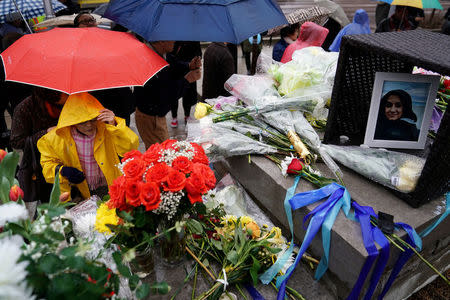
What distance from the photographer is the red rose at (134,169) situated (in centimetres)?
129

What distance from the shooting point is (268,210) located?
2.09 metres

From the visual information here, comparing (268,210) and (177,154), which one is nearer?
(177,154)

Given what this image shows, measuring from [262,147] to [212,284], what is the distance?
2.97ft

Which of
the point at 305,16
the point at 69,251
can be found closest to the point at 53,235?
the point at 69,251

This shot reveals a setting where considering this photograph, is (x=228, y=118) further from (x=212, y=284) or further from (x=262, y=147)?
(x=212, y=284)

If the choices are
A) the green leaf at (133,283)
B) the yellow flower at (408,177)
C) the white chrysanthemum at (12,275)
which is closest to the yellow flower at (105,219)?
the green leaf at (133,283)

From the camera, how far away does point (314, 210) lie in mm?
1604

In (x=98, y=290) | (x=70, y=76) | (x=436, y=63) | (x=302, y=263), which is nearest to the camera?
(x=98, y=290)

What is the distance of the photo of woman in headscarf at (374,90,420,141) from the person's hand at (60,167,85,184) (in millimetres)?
1956

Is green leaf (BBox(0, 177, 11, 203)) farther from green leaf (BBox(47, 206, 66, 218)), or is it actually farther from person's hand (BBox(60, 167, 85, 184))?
person's hand (BBox(60, 167, 85, 184))

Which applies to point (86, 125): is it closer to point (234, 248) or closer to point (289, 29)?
point (234, 248)

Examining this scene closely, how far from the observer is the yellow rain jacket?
2.05 m

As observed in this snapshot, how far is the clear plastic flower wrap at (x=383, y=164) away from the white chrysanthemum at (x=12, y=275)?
1731 mm

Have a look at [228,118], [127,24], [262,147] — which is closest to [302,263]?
[262,147]
